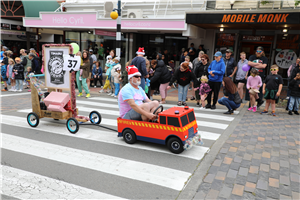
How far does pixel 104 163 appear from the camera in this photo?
4602 mm

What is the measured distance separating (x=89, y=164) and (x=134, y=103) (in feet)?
4.97

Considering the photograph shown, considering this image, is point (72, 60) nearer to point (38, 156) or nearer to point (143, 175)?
point (38, 156)

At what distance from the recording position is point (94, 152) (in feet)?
16.8

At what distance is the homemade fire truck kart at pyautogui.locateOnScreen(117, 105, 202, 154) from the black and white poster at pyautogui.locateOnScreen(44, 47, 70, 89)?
7.78ft

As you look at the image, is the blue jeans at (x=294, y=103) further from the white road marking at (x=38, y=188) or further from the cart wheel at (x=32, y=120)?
the cart wheel at (x=32, y=120)

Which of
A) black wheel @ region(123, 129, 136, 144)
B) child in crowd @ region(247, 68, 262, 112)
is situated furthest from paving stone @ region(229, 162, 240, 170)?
child in crowd @ region(247, 68, 262, 112)

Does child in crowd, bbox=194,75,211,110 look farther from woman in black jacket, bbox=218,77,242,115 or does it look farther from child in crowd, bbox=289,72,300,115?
child in crowd, bbox=289,72,300,115

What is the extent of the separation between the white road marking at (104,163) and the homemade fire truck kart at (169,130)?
2.29 ft

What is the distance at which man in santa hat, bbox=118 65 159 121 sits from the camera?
5164mm

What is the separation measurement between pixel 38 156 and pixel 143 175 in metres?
2.22

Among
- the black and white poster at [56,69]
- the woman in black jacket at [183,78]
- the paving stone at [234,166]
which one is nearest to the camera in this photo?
the paving stone at [234,166]

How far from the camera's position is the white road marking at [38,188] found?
3.57 metres

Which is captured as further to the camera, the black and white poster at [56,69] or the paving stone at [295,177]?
the black and white poster at [56,69]

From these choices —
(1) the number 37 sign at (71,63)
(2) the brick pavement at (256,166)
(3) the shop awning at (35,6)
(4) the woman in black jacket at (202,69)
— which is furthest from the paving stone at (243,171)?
(3) the shop awning at (35,6)
